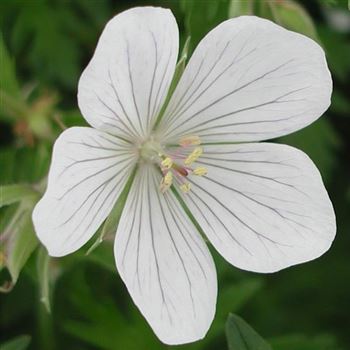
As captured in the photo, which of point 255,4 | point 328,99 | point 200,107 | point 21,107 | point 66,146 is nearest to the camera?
point 66,146

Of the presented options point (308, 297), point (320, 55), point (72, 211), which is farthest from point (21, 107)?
point (308, 297)

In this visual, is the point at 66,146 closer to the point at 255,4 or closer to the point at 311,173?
the point at 311,173

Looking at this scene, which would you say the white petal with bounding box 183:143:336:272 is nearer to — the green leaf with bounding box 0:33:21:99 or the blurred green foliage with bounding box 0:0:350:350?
the blurred green foliage with bounding box 0:0:350:350

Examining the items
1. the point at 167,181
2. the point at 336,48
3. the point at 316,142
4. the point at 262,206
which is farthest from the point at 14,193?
the point at 336,48

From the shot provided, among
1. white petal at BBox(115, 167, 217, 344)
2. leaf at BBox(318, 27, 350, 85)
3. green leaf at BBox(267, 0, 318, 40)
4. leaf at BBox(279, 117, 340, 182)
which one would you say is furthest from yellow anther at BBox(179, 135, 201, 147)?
leaf at BBox(318, 27, 350, 85)

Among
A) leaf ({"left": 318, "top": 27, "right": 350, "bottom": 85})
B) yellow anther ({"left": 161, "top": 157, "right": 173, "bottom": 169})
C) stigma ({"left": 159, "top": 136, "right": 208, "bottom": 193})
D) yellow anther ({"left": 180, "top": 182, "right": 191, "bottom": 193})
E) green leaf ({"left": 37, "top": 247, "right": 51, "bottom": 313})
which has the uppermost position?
yellow anther ({"left": 161, "top": 157, "right": 173, "bottom": 169})

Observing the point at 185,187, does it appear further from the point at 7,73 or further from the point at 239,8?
the point at 7,73
